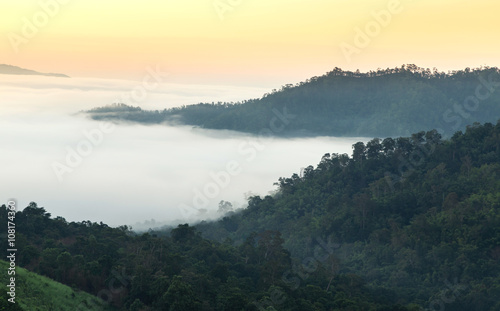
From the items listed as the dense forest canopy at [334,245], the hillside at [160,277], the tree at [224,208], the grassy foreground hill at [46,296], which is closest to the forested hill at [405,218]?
the dense forest canopy at [334,245]

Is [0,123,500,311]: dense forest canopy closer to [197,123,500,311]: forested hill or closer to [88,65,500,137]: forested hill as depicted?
[197,123,500,311]: forested hill

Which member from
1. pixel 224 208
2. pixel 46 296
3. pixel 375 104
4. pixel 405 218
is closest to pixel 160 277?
pixel 46 296

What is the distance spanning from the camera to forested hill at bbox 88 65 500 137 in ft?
474

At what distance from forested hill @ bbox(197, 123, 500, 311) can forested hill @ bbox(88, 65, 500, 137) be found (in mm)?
78211

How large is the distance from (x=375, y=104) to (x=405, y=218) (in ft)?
339

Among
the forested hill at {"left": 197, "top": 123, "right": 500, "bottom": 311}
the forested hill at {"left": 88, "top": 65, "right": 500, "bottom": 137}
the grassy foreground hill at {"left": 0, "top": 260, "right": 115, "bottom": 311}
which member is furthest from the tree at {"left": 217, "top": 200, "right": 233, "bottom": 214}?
the forested hill at {"left": 88, "top": 65, "right": 500, "bottom": 137}

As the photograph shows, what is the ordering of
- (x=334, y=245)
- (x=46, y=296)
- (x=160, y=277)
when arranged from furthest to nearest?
(x=334, y=245)
(x=160, y=277)
(x=46, y=296)

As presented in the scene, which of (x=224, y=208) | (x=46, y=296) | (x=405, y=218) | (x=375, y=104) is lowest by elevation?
(x=46, y=296)

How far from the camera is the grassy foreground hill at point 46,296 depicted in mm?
25391

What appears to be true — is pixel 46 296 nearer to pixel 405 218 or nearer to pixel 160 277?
pixel 160 277

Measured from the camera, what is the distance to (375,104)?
6083 inches

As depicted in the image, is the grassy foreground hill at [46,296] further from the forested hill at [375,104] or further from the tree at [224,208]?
the forested hill at [375,104]

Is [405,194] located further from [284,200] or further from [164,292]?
[164,292]

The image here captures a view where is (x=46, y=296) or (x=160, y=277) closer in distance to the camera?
(x=46, y=296)
